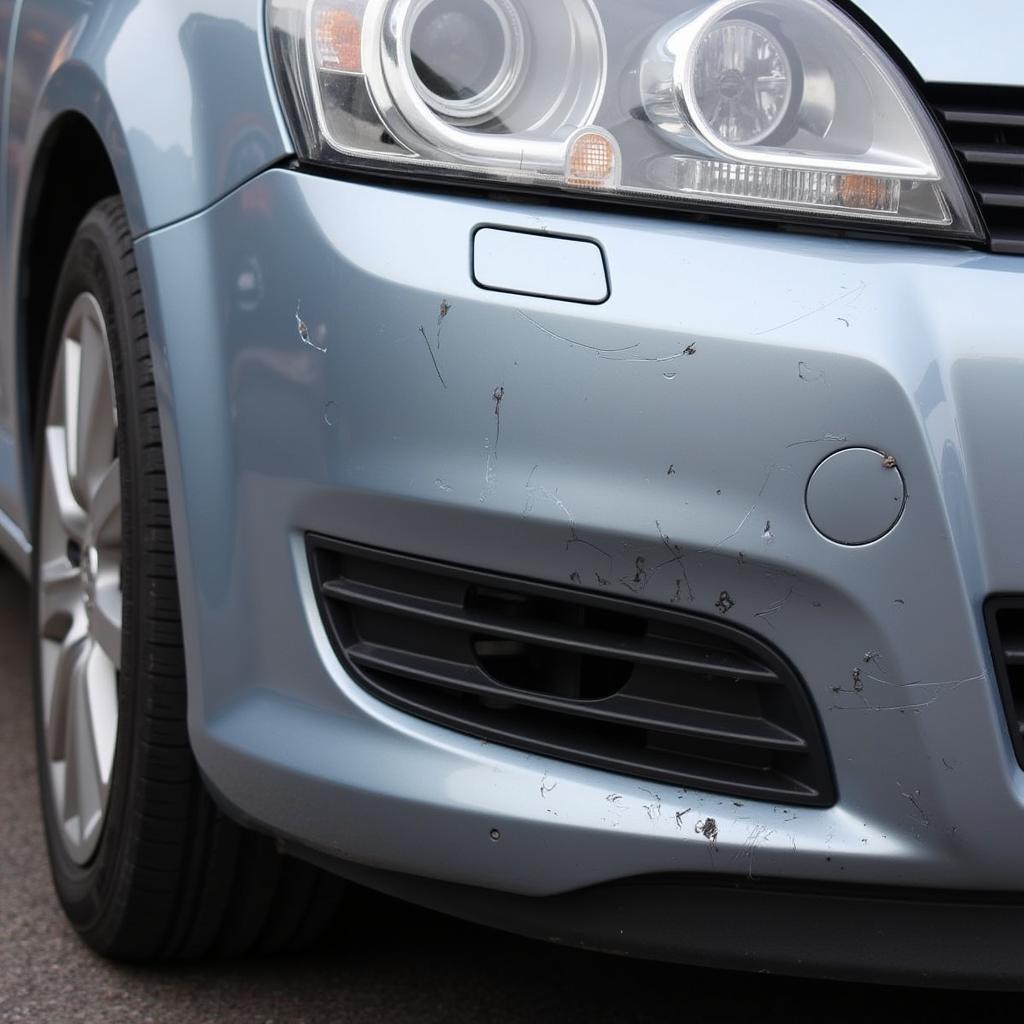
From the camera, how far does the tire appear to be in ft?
5.24

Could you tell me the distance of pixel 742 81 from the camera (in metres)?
1.33

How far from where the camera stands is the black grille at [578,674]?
1.28 m

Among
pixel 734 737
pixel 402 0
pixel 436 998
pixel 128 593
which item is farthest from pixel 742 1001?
pixel 402 0

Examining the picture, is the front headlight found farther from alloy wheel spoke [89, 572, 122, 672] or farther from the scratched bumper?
alloy wheel spoke [89, 572, 122, 672]

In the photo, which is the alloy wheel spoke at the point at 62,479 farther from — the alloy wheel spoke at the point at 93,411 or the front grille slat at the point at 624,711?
the front grille slat at the point at 624,711

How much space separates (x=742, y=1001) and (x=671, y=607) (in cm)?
74

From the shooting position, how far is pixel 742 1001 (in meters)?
1.80

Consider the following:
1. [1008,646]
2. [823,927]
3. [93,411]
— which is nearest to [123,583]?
[93,411]

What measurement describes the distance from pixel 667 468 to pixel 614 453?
0.15ft

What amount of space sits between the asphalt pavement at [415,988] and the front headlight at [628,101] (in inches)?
37.7

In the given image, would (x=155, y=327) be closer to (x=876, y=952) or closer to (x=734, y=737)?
(x=734, y=737)

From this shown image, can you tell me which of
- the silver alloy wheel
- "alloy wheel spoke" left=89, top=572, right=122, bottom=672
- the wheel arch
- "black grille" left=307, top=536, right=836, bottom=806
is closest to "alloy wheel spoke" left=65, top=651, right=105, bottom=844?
the silver alloy wheel

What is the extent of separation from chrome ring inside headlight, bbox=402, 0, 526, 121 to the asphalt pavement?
1001mm

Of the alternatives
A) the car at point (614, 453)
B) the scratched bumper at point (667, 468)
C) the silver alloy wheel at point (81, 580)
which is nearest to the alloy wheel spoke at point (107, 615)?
the silver alloy wheel at point (81, 580)
